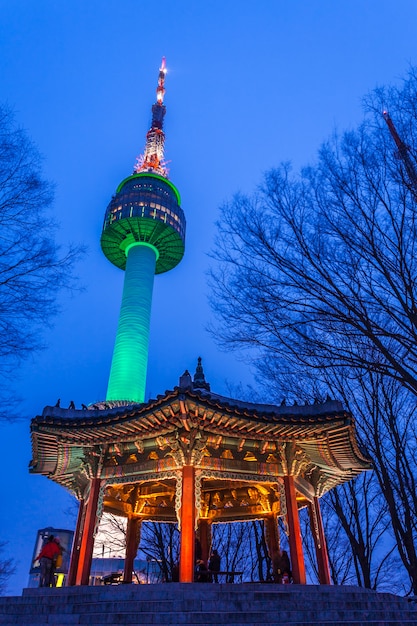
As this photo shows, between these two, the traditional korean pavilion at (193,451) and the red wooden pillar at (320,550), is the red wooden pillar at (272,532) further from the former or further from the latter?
the red wooden pillar at (320,550)

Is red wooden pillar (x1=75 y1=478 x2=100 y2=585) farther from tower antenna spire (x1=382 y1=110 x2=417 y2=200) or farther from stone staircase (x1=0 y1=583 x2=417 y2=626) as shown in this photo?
tower antenna spire (x1=382 y1=110 x2=417 y2=200)

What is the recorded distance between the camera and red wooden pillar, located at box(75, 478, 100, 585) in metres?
12.8

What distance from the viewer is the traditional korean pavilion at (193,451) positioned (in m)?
12.7

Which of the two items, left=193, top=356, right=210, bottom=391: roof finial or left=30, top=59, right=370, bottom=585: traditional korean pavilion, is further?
left=193, top=356, right=210, bottom=391: roof finial

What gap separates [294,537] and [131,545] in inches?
275

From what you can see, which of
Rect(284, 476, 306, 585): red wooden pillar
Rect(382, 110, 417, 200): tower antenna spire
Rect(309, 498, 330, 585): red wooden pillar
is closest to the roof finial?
Rect(284, 476, 306, 585): red wooden pillar

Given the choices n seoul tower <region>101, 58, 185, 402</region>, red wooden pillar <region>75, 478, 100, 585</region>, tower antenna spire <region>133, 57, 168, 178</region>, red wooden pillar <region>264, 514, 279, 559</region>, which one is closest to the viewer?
red wooden pillar <region>75, 478, 100, 585</region>

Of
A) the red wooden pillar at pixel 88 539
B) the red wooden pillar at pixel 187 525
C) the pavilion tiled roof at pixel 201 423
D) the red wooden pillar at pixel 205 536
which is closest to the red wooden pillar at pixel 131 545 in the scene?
the red wooden pillar at pixel 205 536

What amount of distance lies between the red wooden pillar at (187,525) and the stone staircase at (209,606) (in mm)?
1612

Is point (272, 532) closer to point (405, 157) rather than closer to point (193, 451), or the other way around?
point (193, 451)

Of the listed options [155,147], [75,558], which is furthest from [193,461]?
[155,147]

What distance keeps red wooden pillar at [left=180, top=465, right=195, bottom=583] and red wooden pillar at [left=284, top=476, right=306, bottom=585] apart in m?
2.89

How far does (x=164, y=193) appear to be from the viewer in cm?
5722

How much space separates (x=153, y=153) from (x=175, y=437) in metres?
55.2
